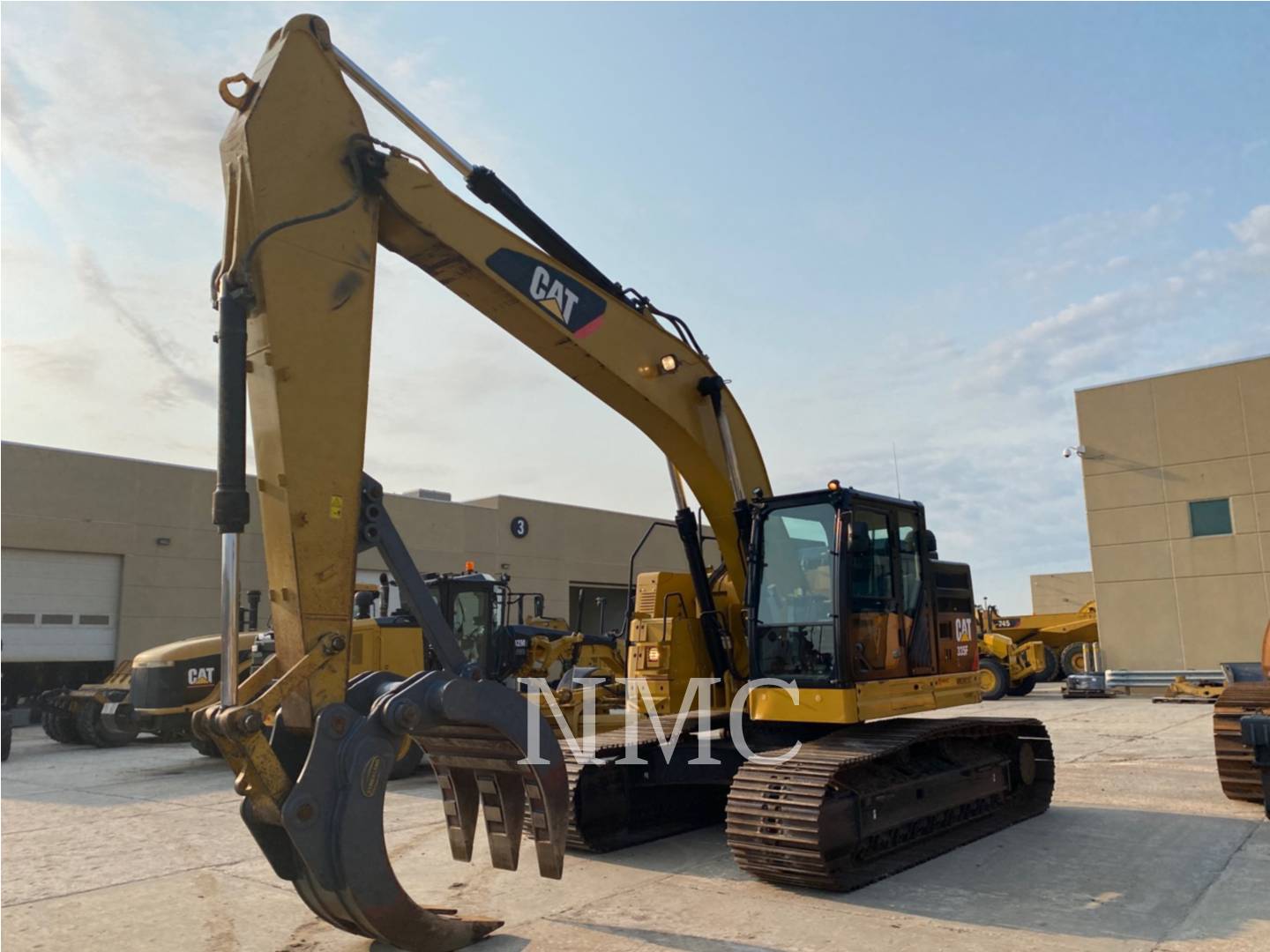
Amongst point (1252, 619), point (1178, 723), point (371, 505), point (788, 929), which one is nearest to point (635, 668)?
point (788, 929)

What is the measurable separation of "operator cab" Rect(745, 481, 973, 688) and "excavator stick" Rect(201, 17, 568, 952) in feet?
8.70

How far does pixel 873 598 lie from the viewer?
7410mm

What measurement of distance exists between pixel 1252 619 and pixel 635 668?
20.0 meters

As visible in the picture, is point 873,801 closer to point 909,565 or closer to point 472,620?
point 909,565

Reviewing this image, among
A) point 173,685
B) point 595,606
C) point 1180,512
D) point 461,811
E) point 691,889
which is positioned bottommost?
point 691,889

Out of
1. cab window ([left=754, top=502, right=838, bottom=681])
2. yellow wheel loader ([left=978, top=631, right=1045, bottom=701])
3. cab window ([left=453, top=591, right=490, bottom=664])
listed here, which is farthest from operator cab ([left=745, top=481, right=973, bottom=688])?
yellow wheel loader ([left=978, top=631, right=1045, bottom=701])

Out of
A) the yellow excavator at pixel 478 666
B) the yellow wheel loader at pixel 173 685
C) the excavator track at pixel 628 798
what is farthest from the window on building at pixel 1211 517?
the yellow wheel loader at pixel 173 685

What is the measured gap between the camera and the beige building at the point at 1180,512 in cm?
2270

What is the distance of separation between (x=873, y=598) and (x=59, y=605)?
19.9 m

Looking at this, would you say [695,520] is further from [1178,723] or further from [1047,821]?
[1178,723]

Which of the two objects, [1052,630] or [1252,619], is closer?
[1252,619]

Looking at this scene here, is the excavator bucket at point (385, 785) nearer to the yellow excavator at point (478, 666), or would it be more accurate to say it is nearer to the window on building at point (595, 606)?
the yellow excavator at point (478, 666)

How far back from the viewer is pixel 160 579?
75.3 ft

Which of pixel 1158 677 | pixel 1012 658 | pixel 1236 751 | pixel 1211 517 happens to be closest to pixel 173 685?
pixel 1236 751
